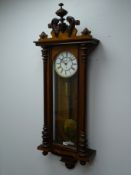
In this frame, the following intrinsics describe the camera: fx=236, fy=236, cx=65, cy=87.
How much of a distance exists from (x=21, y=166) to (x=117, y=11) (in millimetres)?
1337

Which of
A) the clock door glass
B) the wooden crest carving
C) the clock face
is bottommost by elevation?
the clock door glass

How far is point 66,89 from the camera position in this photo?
150 cm

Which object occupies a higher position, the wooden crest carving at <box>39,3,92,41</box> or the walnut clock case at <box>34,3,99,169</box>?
the wooden crest carving at <box>39,3,92,41</box>

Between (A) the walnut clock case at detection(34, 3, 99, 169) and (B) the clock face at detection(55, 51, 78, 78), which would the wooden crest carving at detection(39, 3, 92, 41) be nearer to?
(A) the walnut clock case at detection(34, 3, 99, 169)

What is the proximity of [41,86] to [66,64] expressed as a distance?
1.05ft

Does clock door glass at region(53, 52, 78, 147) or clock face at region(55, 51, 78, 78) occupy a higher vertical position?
clock face at region(55, 51, 78, 78)

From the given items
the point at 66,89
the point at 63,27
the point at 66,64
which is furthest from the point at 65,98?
the point at 63,27

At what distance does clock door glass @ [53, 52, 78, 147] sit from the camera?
1452mm

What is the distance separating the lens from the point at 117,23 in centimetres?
135

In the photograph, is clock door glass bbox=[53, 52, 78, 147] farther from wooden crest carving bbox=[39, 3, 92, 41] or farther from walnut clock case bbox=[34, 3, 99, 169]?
wooden crest carving bbox=[39, 3, 92, 41]

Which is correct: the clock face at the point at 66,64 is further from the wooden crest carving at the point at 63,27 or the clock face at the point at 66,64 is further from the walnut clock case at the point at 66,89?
the wooden crest carving at the point at 63,27

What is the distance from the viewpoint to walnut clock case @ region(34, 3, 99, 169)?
1.39 meters

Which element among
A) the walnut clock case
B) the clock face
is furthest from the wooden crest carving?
the clock face

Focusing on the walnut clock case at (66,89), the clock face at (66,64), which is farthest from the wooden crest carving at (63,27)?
the clock face at (66,64)
